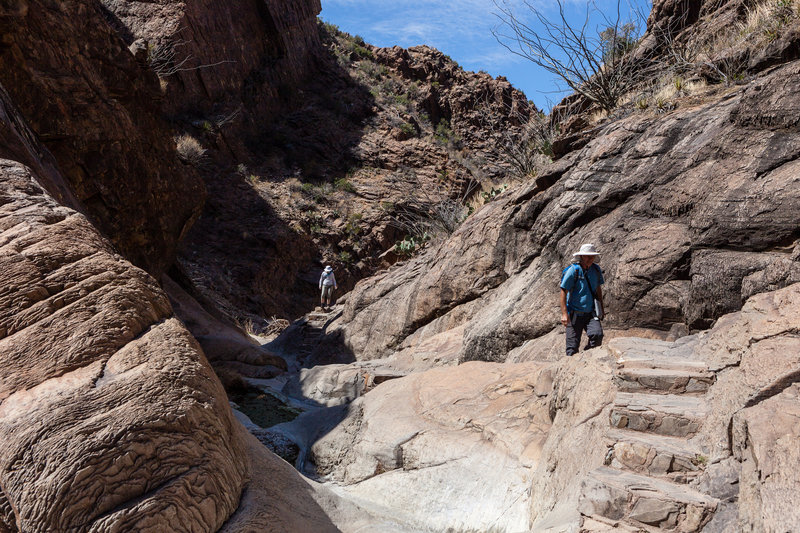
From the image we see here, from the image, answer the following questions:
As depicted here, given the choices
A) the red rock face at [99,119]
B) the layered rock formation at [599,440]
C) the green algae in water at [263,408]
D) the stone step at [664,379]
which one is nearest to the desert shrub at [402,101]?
the red rock face at [99,119]

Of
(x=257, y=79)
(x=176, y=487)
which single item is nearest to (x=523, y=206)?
(x=176, y=487)

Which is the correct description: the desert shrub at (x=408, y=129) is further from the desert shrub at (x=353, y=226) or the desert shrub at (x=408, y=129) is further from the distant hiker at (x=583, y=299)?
the distant hiker at (x=583, y=299)

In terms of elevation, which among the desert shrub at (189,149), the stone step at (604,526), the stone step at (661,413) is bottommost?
the stone step at (604,526)

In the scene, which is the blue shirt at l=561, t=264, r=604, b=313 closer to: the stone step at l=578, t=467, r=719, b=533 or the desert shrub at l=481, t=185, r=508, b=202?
the stone step at l=578, t=467, r=719, b=533

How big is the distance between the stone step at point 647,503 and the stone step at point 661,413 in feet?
1.82

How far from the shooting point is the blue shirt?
6.65 metres

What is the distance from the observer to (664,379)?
4461mm

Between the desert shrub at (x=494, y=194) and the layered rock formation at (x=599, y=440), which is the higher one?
the desert shrub at (x=494, y=194)

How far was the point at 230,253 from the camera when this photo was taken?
83.9ft

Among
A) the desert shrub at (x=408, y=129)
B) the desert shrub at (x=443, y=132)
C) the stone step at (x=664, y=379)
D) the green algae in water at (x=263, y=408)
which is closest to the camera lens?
the stone step at (x=664, y=379)

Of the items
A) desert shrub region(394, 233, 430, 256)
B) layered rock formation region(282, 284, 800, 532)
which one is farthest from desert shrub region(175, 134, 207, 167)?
layered rock formation region(282, 284, 800, 532)

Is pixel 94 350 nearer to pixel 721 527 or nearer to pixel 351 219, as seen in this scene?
pixel 721 527

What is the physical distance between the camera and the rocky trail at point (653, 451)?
10.4 feet

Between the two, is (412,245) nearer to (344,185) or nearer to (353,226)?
(353,226)
